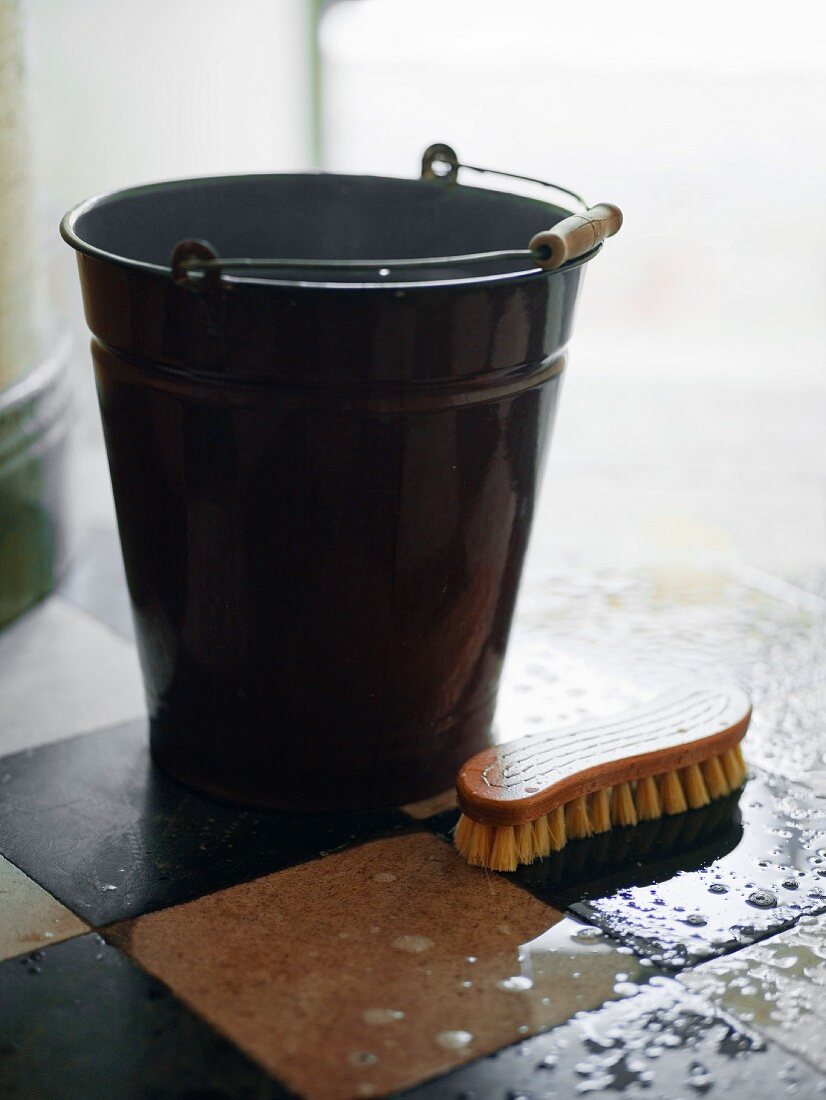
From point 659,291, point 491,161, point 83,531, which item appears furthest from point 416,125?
point 83,531

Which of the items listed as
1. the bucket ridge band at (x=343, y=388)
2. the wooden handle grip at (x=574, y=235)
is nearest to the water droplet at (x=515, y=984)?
the bucket ridge band at (x=343, y=388)

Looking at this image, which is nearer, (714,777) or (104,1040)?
(104,1040)

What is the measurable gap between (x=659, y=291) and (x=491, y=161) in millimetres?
630

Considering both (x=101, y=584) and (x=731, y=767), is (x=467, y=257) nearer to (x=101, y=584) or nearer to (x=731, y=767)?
(x=731, y=767)

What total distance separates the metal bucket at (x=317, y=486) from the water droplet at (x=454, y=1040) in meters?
0.36

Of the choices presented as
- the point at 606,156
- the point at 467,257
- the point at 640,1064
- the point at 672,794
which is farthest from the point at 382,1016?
the point at 606,156

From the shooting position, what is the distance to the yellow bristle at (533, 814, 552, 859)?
4.15 ft

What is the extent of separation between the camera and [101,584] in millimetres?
1934

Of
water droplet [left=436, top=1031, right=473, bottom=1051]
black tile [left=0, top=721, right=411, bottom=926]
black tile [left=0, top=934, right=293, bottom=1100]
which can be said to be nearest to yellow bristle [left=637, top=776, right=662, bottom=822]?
black tile [left=0, top=721, right=411, bottom=926]

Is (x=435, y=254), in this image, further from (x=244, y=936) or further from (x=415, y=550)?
(x=244, y=936)

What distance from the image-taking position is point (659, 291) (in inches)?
134

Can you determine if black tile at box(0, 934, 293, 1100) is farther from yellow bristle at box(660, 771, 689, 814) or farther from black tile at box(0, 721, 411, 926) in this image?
yellow bristle at box(660, 771, 689, 814)

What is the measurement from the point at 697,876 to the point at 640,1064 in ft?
0.92

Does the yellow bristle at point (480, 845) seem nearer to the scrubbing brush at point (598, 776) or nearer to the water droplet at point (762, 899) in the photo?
the scrubbing brush at point (598, 776)
